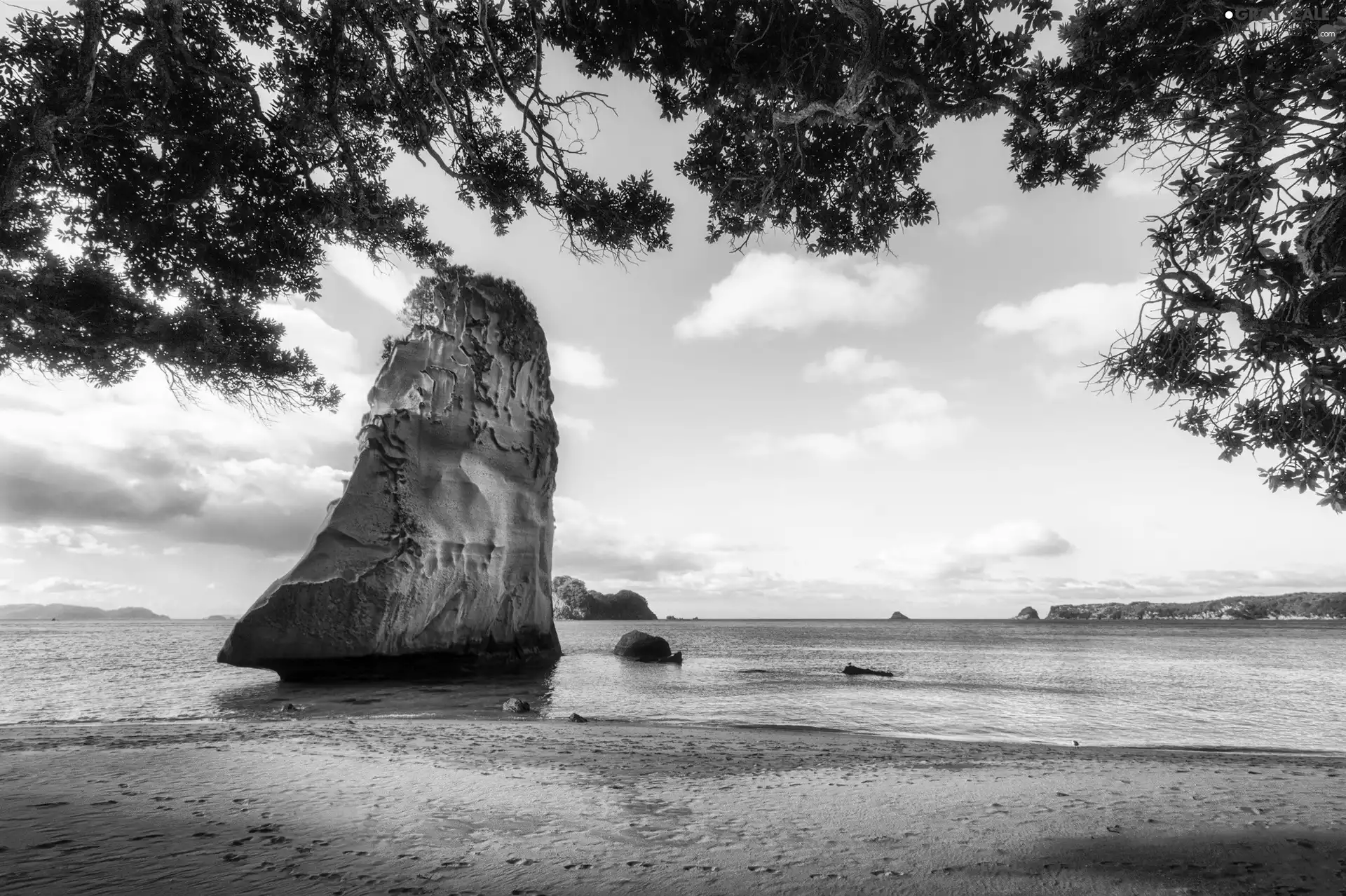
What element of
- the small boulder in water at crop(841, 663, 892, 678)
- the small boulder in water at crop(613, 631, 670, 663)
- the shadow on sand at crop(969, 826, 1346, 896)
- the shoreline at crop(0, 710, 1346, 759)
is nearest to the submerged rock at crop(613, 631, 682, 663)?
the small boulder in water at crop(613, 631, 670, 663)

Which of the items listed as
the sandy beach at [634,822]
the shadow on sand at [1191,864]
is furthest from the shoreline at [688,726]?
the shadow on sand at [1191,864]

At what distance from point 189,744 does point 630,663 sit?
22.0m

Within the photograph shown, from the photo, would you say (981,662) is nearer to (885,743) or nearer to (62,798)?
(885,743)

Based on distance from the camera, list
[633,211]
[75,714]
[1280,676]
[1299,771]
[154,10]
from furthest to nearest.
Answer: [1280,676] → [75,714] → [1299,771] → [633,211] → [154,10]

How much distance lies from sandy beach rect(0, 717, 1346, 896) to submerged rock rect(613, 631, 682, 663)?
75.8 feet

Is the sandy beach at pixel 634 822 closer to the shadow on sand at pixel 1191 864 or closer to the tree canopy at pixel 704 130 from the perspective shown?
the shadow on sand at pixel 1191 864

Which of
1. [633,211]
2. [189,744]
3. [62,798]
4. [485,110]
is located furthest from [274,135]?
[189,744]

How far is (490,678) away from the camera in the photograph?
746 inches

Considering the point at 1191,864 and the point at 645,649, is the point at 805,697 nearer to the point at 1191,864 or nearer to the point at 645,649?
the point at 1191,864

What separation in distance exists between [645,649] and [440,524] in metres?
14.5

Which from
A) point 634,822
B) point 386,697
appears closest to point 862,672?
point 386,697

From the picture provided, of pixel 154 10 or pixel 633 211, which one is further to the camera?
pixel 633 211

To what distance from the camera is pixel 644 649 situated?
29.9 metres

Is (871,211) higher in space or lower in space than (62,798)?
higher
